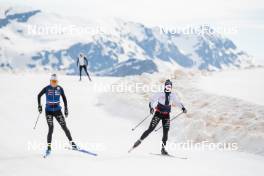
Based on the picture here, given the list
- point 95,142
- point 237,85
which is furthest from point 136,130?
point 237,85

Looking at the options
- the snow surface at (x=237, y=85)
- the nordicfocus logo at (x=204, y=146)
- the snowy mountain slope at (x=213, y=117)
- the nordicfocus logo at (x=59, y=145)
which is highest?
the snow surface at (x=237, y=85)

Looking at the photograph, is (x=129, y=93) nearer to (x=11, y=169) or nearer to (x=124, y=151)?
(x=124, y=151)

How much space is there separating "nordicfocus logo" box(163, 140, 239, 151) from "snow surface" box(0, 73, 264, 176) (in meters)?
0.53

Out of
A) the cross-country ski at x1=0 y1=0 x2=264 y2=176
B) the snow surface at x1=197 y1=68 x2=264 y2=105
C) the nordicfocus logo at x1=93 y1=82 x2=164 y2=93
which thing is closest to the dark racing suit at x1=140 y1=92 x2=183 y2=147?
the cross-country ski at x1=0 y1=0 x2=264 y2=176

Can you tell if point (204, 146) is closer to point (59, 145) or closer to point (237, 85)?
point (59, 145)

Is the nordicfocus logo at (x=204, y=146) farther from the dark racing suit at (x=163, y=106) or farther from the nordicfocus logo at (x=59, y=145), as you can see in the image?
the nordicfocus logo at (x=59, y=145)

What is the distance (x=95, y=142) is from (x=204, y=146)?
186 inches

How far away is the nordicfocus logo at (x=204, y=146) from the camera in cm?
1666

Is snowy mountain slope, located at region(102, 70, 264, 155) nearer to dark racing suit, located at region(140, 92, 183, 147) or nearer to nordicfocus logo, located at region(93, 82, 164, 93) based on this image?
nordicfocus logo, located at region(93, 82, 164, 93)

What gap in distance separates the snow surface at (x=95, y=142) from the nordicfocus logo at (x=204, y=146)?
0.53m

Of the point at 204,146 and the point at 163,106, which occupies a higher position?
the point at 163,106

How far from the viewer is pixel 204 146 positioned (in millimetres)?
17219

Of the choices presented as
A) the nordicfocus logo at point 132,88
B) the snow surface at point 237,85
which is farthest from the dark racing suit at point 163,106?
the nordicfocus logo at point 132,88

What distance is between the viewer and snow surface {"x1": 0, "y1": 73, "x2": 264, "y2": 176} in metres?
12.0
